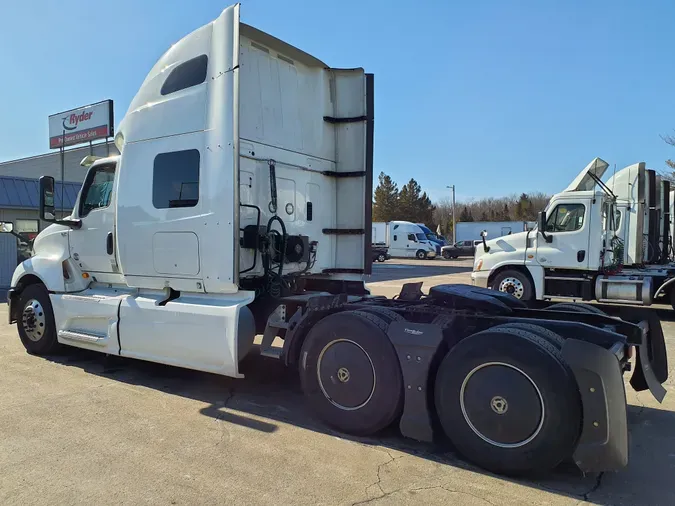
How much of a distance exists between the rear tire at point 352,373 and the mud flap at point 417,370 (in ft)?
0.29

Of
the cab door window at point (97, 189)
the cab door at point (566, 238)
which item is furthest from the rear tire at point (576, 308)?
the cab door at point (566, 238)

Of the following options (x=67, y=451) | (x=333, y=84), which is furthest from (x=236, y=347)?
(x=333, y=84)

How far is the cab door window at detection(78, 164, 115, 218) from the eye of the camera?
6473 mm

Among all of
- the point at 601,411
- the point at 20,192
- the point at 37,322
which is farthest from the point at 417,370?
the point at 20,192

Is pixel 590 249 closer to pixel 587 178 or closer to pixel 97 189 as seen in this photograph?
pixel 587 178

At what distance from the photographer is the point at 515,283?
1232 centimetres

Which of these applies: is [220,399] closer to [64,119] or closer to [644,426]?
[644,426]

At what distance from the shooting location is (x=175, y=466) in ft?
12.5

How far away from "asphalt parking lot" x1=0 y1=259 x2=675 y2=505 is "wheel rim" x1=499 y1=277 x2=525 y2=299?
6434 millimetres

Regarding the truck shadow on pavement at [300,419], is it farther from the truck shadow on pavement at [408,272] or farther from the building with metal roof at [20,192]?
the building with metal roof at [20,192]

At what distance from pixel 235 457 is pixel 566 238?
998 cm

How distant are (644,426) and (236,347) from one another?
397 centimetres

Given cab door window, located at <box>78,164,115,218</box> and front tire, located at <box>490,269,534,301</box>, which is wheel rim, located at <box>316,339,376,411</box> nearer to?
cab door window, located at <box>78,164,115,218</box>

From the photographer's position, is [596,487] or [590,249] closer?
[596,487]
